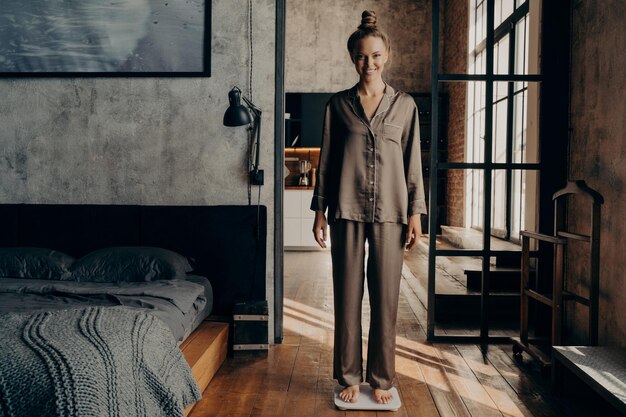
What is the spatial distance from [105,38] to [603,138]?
3035mm

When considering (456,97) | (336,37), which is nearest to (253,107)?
(456,97)

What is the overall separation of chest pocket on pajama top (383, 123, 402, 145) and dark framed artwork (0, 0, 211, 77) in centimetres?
148

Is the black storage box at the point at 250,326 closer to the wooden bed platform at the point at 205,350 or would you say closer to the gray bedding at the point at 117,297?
the wooden bed platform at the point at 205,350

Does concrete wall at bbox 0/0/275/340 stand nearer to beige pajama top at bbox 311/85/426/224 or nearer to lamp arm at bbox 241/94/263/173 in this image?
lamp arm at bbox 241/94/263/173

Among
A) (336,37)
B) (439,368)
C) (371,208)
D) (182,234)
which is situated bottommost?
(439,368)

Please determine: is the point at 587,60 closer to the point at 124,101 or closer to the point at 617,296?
the point at 617,296

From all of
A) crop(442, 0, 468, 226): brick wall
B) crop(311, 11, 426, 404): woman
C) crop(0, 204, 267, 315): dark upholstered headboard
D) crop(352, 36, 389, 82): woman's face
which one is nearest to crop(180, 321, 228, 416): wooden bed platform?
crop(0, 204, 267, 315): dark upholstered headboard

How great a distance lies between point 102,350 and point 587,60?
2.96 metres

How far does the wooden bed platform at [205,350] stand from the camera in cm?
240

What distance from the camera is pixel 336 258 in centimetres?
234

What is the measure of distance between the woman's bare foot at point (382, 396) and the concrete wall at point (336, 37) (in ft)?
24.9

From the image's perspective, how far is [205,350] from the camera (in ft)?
8.33

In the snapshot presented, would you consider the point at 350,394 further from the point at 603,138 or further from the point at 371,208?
the point at 603,138

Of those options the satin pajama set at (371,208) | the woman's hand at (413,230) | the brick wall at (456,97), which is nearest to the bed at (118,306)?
the satin pajama set at (371,208)
